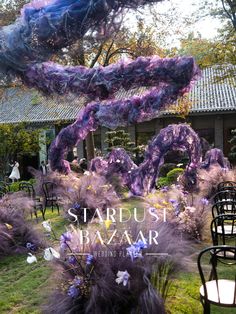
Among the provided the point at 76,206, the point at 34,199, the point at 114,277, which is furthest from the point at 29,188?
the point at 114,277

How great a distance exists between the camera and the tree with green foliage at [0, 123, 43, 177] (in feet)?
46.7

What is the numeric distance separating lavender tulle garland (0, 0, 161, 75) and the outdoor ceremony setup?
1cm

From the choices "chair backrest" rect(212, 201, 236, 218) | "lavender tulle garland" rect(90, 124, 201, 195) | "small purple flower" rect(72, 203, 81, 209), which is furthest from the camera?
"lavender tulle garland" rect(90, 124, 201, 195)

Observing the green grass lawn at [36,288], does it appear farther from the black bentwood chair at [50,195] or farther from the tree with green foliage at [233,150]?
the tree with green foliage at [233,150]

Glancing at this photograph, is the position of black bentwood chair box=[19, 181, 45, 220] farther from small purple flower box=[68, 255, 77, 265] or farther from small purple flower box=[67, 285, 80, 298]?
small purple flower box=[67, 285, 80, 298]

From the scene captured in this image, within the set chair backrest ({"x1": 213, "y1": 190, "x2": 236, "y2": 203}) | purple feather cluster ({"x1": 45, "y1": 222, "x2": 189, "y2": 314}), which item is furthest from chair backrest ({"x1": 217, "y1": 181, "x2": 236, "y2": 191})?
purple feather cluster ({"x1": 45, "y1": 222, "x2": 189, "y2": 314})

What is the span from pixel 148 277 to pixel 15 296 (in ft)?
5.16

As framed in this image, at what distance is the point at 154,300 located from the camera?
2.73m

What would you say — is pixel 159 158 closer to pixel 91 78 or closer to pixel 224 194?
pixel 224 194

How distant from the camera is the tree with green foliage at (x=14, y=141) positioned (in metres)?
14.2

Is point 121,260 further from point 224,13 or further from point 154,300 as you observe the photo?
point 224,13

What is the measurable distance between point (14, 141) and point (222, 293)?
1270 centimetres

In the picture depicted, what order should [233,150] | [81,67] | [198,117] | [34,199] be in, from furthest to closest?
1. [198,117]
2. [233,150]
3. [34,199]
4. [81,67]

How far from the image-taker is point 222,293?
2.76 m
